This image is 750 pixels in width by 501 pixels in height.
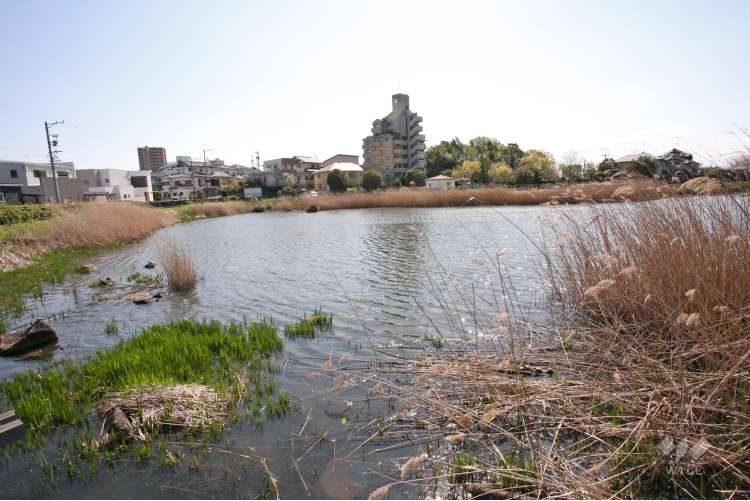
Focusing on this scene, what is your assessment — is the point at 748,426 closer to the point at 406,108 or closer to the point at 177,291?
the point at 177,291

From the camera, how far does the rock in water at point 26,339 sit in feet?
23.0

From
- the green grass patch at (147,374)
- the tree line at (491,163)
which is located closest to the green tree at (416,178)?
the tree line at (491,163)

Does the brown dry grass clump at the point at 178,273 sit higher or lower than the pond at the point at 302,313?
higher

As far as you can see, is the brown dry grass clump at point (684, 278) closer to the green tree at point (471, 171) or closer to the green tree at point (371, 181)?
the green tree at point (371, 181)

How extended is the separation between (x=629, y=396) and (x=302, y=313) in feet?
20.6

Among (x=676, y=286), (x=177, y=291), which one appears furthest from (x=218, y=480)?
(x=177, y=291)

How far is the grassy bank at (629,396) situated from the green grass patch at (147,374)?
169 centimetres

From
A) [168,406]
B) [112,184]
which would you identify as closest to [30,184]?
[112,184]

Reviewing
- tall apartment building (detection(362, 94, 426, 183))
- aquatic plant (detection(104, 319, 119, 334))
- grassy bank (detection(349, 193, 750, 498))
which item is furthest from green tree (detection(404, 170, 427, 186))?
grassy bank (detection(349, 193, 750, 498))

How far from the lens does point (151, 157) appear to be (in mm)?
170625

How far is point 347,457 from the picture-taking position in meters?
3.84

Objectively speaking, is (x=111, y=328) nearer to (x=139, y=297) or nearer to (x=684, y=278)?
(x=139, y=297)

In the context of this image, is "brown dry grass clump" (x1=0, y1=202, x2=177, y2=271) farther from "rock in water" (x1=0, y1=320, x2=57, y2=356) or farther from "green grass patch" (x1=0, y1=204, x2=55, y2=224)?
"rock in water" (x1=0, y1=320, x2=57, y2=356)

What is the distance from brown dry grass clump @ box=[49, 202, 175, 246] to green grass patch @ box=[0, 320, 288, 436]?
57.5 feet
